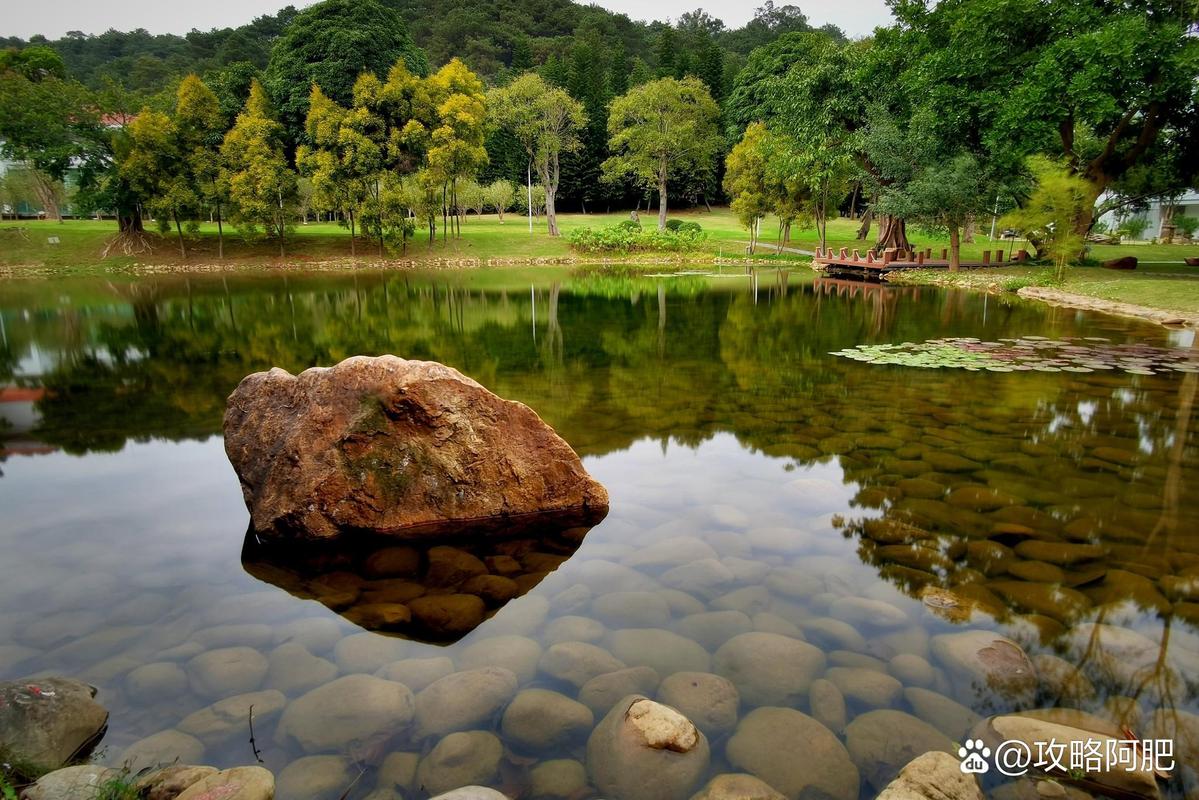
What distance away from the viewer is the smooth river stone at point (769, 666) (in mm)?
4109

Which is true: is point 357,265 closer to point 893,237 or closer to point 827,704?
point 893,237

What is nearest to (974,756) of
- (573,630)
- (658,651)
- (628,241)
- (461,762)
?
(658,651)

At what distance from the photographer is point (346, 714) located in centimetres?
399

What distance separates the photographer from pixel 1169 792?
3.31 meters

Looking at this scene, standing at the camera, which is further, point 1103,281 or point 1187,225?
point 1187,225

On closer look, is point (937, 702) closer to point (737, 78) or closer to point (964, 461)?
point (964, 461)

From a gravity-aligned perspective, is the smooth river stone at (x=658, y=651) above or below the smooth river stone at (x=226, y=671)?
above

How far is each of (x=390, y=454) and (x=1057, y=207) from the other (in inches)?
1148

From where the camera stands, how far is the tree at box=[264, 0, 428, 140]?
165 ft

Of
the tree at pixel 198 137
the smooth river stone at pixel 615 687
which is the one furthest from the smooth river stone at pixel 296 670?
the tree at pixel 198 137

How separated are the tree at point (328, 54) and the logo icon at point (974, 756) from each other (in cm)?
5571

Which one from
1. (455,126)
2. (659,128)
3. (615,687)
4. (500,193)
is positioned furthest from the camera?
(500,193)

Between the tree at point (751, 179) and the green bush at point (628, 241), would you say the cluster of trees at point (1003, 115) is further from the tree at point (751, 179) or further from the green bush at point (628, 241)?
the green bush at point (628, 241)

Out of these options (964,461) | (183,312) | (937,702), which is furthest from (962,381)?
(183,312)
